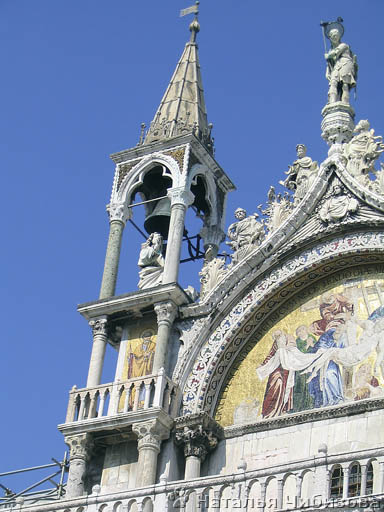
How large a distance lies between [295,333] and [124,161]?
4.17 m

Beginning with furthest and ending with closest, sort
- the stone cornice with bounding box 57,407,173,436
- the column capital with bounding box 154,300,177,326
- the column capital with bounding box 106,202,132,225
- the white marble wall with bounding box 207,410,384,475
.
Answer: the column capital with bounding box 106,202,132,225
the column capital with bounding box 154,300,177,326
the stone cornice with bounding box 57,407,173,436
the white marble wall with bounding box 207,410,384,475

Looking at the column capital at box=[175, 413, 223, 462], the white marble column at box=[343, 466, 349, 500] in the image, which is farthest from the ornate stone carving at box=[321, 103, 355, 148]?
the white marble column at box=[343, 466, 349, 500]

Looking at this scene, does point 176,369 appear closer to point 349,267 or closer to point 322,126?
point 349,267

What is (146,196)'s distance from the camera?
21.1 m

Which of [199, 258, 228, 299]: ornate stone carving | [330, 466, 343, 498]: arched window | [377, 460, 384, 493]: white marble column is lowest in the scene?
[377, 460, 384, 493]: white marble column

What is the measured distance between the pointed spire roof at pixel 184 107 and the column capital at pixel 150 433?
4821mm

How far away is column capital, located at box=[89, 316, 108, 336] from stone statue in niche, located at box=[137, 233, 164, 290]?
0.72m

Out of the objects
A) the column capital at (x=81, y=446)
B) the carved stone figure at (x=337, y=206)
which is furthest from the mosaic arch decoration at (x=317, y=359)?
the column capital at (x=81, y=446)

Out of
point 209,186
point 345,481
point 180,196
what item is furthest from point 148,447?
point 209,186

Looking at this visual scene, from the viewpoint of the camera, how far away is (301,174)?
18828 millimetres

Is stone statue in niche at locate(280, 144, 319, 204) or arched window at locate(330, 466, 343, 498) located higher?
stone statue in niche at locate(280, 144, 319, 204)

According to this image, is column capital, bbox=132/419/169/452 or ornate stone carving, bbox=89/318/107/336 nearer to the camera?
column capital, bbox=132/419/169/452

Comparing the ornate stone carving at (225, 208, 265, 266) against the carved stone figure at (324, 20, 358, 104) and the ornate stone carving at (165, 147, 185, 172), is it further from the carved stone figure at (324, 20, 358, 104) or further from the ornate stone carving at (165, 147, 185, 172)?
the carved stone figure at (324, 20, 358, 104)

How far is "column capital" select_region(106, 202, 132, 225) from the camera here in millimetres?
19922
